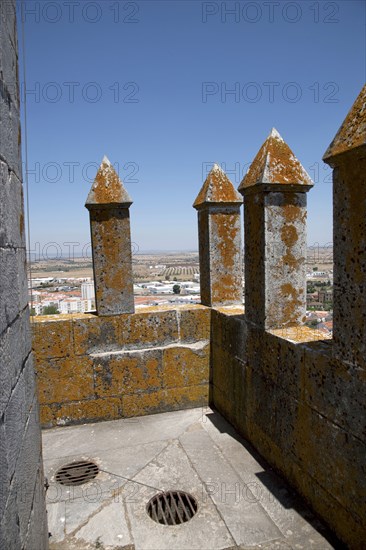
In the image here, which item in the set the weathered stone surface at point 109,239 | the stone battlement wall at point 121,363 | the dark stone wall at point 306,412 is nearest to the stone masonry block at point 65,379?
the stone battlement wall at point 121,363

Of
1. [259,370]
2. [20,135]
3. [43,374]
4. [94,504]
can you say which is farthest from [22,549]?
[43,374]

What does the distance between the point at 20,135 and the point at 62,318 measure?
2677 millimetres

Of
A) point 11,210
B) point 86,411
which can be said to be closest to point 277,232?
point 11,210

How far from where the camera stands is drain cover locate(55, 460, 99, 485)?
351 centimetres

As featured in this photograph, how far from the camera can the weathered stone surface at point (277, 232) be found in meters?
3.49

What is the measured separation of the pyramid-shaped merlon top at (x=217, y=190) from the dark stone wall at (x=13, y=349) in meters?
2.83

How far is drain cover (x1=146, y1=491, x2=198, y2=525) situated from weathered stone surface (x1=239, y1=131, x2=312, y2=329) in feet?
5.21

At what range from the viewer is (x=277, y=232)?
3.54 meters

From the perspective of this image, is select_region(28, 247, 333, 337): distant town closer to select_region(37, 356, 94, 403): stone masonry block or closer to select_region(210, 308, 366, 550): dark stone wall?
select_region(210, 308, 366, 550): dark stone wall

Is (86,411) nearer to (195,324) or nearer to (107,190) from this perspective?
(195,324)

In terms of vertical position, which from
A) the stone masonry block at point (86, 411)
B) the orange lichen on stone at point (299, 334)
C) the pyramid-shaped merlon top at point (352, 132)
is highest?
the pyramid-shaped merlon top at point (352, 132)

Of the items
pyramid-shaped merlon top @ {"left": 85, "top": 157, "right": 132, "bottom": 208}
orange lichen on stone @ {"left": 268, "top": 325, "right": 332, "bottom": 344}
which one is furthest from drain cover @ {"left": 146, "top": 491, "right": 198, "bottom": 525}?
pyramid-shaped merlon top @ {"left": 85, "top": 157, "right": 132, "bottom": 208}

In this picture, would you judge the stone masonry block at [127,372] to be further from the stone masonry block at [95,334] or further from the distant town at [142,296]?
the distant town at [142,296]

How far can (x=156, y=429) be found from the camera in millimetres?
Answer: 4383
